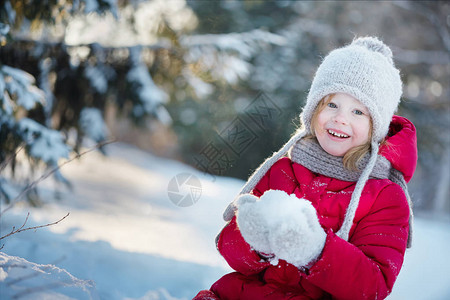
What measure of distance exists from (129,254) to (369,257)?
179 cm

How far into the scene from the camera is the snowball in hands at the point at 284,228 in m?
1.41

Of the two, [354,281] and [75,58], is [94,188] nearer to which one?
[75,58]

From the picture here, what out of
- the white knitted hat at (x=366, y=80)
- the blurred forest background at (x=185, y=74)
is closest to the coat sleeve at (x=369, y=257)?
the white knitted hat at (x=366, y=80)

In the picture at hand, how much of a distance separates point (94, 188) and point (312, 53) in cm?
758

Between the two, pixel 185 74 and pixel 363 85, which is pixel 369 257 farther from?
pixel 185 74

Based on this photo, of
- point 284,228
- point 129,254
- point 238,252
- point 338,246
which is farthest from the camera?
point 129,254

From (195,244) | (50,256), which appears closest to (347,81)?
(50,256)

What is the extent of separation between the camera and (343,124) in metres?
1.86

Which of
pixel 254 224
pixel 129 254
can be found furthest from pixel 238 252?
pixel 129 254

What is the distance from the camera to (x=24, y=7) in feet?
11.7

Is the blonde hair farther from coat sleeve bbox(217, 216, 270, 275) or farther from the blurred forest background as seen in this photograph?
coat sleeve bbox(217, 216, 270, 275)

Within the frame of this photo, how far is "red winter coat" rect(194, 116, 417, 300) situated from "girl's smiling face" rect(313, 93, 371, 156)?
13 centimetres

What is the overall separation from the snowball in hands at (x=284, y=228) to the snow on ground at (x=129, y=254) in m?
0.77

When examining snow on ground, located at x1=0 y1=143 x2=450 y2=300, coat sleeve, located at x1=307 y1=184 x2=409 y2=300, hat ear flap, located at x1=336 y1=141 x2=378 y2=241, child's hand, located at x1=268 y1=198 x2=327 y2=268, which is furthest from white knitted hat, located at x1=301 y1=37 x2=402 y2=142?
snow on ground, located at x1=0 y1=143 x2=450 y2=300
